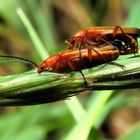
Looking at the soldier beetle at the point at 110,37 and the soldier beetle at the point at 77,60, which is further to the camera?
the soldier beetle at the point at 110,37

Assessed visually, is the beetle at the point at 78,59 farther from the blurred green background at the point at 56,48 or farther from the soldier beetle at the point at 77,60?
the blurred green background at the point at 56,48

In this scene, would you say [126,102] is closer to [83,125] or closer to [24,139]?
[24,139]

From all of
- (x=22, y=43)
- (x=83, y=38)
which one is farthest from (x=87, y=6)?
(x=83, y=38)

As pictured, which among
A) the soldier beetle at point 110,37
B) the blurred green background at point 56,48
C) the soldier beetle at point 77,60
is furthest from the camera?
the blurred green background at point 56,48

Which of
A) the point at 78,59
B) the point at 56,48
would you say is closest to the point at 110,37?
the point at 78,59

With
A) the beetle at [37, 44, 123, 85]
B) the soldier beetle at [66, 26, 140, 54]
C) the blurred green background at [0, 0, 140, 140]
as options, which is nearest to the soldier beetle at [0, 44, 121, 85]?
the beetle at [37, 44, 123, 85]

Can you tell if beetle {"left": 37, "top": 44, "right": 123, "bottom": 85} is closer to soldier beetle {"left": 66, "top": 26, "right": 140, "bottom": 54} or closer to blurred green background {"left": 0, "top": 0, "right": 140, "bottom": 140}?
soldier beetle {"left": 66, "top": 26, "right": 140, "bottom": 54}

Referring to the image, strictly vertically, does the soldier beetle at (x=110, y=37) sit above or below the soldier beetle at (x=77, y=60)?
below

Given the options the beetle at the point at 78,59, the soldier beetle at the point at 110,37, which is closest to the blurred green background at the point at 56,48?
the soldier beetle at the point at 110,37
